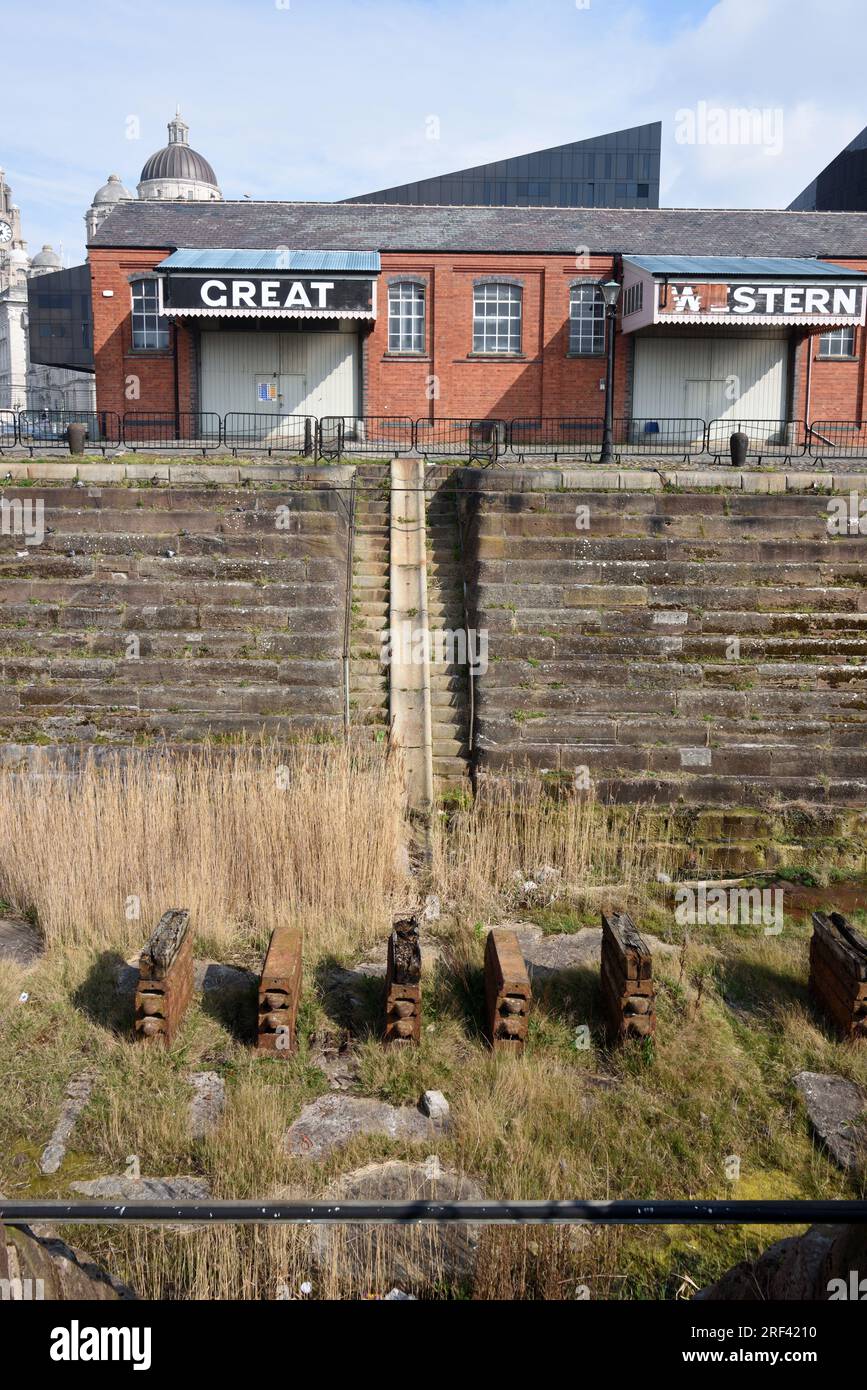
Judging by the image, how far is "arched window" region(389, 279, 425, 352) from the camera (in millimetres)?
26703

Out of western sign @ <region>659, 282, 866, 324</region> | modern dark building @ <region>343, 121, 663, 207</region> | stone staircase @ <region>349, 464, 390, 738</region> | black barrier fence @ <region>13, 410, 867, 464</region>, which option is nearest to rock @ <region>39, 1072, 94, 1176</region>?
stone staircase @ <region>349, 464, 390, 738</region>

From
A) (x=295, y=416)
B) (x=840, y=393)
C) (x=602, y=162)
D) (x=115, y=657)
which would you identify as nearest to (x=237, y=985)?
(x=115, y=657)

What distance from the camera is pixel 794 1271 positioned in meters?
4.50

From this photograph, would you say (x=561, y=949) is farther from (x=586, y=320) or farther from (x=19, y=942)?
(x=586, y=320)

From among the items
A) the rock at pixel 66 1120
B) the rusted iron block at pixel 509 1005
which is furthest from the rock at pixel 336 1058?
the rock at pixel 66 1120

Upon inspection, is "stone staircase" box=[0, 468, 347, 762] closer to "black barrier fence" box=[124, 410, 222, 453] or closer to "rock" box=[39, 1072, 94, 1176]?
"rock" box=[39, 1072, 94, 1176]

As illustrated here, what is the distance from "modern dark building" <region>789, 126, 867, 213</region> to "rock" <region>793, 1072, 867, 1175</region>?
43.5 meters

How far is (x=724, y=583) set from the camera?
1271 cm

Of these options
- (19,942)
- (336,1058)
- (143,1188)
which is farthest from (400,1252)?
(19,942)

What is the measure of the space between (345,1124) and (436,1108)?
571 millimetres

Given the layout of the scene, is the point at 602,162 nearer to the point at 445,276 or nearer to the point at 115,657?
the point at 445,276

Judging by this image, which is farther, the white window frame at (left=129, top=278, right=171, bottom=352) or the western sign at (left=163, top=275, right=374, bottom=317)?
the white window frame at (left=129, top=278, right=171, bottom=352)

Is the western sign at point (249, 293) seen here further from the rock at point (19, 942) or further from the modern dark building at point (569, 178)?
the modern dark building at point (569, 178)

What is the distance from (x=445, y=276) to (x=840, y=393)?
1132 cm
